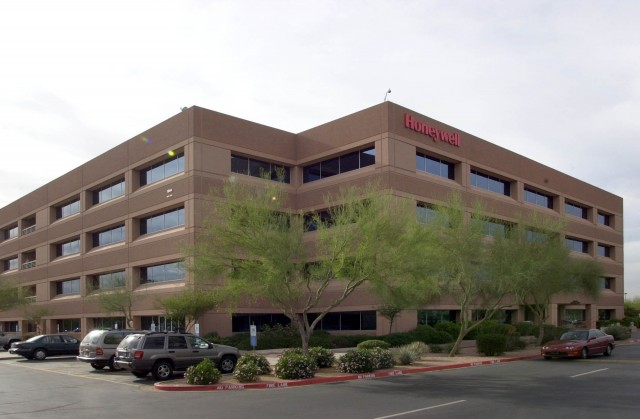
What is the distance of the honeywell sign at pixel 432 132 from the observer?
3766 cm

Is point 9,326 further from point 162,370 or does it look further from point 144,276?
point 162,370

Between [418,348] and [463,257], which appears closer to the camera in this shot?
[463,257]

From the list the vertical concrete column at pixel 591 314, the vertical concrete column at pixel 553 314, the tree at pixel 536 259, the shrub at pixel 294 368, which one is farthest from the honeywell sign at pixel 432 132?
the vertical concrete column at pixel 591 314

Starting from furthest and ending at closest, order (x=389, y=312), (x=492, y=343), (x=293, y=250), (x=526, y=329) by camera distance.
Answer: (x=526, y=329)
(x=389, y=312)
(x=492, y=343)
(x=293, y=250)

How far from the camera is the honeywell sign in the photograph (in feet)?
124

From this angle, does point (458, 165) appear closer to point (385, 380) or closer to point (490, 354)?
point (490, 354)

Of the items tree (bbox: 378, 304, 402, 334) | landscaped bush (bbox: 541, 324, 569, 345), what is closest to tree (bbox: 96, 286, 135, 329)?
tree (bbox: 378, 304, 402, 334)

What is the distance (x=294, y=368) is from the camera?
19.2 metres

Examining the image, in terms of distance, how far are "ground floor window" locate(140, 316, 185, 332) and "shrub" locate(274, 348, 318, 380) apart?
49.3ft

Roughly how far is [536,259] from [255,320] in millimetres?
17974

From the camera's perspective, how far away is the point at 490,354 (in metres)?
28.4

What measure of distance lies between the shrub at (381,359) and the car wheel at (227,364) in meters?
5.12

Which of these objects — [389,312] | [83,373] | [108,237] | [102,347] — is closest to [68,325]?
[108,237]

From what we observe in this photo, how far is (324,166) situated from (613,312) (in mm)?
42451
